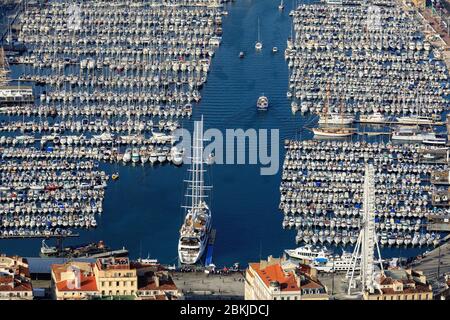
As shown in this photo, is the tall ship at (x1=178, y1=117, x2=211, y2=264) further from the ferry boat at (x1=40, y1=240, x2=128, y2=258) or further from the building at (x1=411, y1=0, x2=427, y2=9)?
the building at (x1=411, y1=0, x2=427, y2=9)

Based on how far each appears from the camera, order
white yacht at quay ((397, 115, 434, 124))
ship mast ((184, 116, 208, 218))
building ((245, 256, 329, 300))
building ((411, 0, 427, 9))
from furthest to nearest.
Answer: building ((411, 0, 427, 9)), white yacht at quay ((397, 115, 434, 124)), ship mast ((184, 116, 208, 218)), building ((245, 256, 329, 300))

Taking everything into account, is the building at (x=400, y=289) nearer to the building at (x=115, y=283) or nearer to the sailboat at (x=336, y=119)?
the building at (x=115, y=283)

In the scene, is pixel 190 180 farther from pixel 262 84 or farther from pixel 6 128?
pixel 262 84

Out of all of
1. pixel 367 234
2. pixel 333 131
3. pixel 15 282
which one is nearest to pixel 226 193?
pixel 333 131

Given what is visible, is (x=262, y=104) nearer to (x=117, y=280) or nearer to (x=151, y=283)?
(x=151, y=283)

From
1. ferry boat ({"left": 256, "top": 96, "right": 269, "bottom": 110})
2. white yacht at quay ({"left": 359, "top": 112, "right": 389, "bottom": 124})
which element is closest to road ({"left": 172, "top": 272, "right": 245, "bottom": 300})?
ferry boat ({"left": 256, "top": 96, "right": 269, "bottom": 110})

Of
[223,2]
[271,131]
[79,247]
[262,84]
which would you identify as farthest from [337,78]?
[79,247]

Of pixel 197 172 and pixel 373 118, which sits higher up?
pixel 373 118
